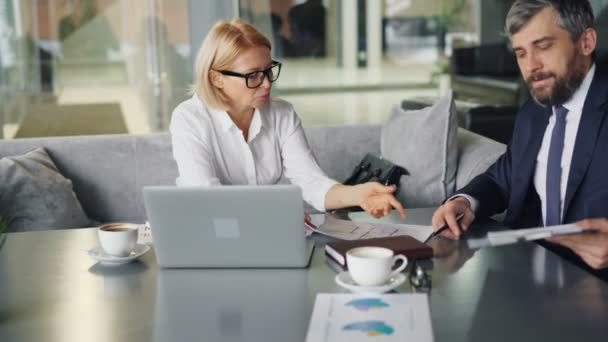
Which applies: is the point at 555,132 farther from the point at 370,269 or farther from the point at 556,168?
the point at 370,269

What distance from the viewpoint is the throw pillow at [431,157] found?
3271mm

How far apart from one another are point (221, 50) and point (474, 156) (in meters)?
1.25

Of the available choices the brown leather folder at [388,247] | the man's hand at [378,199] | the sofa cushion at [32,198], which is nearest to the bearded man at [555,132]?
the man's hand at [378,199]

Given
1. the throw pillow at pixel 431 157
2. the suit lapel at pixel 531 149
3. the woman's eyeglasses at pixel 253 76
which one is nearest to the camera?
the suit lapel at pixel 531 149

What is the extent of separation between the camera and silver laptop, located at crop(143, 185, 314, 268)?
168 cm

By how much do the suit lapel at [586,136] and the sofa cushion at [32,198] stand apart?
2.09 m

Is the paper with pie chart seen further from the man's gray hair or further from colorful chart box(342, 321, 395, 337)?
the man's gray hair

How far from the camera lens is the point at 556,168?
7.61ft

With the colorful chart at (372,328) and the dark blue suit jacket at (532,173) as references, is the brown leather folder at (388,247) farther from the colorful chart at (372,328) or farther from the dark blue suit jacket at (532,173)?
the dark blue suit jacket at (532,173)

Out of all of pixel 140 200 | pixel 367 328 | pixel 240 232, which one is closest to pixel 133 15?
pixel 140 200

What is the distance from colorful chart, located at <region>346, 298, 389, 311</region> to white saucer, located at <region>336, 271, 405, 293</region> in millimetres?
38

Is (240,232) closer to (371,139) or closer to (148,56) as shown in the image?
(371,139)

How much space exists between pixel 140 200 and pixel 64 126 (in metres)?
1.69

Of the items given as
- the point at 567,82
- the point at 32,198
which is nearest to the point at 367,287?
the point at 567,82
